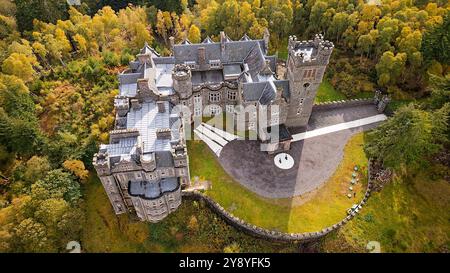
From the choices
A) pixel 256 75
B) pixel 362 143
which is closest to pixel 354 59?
pixel 362 143

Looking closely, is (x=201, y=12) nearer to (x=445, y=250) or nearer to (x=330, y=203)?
(x=330, y=203)

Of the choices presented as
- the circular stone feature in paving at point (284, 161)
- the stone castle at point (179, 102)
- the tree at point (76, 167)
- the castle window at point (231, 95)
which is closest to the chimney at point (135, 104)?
the stone castle at point (179, 102)

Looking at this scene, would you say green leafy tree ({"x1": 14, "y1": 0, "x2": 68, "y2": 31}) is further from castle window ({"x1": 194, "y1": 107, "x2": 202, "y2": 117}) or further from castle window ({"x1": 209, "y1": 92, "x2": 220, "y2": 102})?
castle window ({"x1": 209, "y1": 92, "x2": 220, "y2": 102})

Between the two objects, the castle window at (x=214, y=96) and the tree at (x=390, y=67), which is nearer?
the castle window at (x=214, y=96)

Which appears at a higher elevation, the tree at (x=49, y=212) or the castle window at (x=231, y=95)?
the castle window at (x=231, y=95)

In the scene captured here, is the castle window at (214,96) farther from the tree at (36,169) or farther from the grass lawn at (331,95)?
the tree at (36,169)

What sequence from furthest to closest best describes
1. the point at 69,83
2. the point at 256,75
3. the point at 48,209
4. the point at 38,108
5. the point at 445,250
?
1. the point at 69,83
2. the point at 38,108
3. the point at 256,75
4. the point at 445,250
5. the point at 48,209
